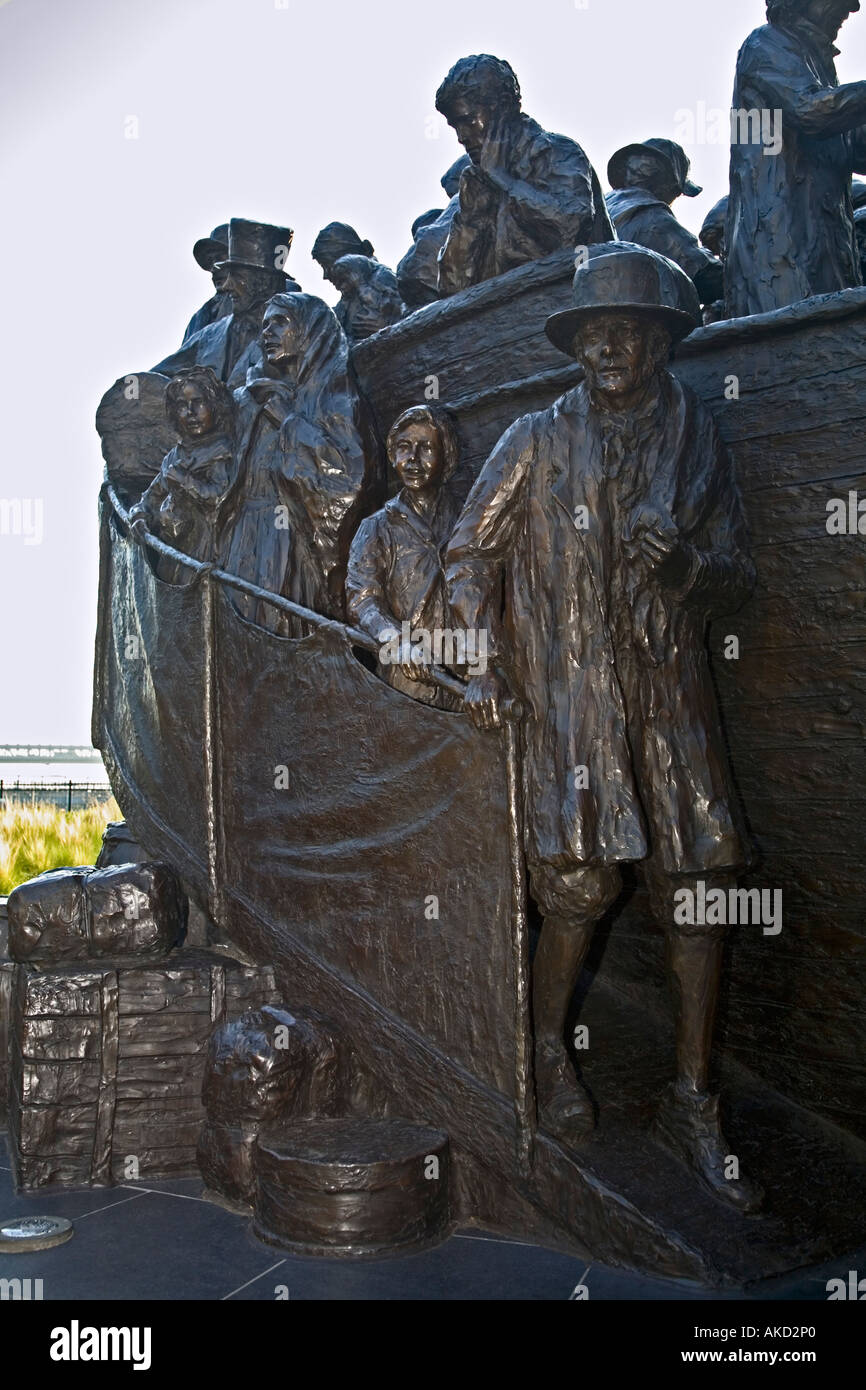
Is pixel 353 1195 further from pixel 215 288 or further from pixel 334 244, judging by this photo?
pixel 334 244

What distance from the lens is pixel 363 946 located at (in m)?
4.84

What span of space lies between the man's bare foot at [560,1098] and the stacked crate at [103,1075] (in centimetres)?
136

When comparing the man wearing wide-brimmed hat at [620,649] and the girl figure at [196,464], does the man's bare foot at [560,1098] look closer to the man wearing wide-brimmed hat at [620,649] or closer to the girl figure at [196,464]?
the man wearing wide-brimmed hat at [620,649]

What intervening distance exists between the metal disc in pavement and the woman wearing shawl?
2526mm

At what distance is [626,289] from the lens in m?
4.37

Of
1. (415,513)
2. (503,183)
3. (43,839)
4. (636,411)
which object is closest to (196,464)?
(415,513)

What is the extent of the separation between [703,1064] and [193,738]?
260 cm

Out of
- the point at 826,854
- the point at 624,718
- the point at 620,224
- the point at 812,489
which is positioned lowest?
the point at 826,854

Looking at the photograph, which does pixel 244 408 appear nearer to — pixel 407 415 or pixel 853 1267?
pixel 407 415

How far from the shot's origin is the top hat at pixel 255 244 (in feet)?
26.3

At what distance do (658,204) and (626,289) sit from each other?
12.5 feet

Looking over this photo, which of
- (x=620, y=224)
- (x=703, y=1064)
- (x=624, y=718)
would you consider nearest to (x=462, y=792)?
(x=624, y=718)

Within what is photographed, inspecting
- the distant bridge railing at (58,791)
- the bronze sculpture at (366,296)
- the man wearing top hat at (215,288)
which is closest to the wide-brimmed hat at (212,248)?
the man wearing top hat at (215,288)

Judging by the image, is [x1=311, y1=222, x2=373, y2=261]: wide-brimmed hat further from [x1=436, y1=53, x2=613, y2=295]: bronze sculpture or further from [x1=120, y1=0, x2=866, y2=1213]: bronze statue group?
[x1=120, y1=0, x2=866, y2=1213]: bronze statue group
